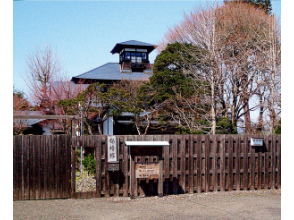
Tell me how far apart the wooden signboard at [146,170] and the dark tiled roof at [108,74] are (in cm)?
1633

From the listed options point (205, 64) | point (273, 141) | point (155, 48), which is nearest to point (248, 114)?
point (205, 64)

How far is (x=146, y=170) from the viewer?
7824 millimetres

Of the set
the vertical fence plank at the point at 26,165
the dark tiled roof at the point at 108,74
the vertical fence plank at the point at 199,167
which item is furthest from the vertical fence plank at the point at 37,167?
the dark tiled roof at the point at 108,74

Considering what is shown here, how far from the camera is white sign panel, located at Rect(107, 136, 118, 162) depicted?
309 inches

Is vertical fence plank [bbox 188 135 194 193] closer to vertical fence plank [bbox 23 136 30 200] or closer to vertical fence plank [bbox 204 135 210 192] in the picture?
vertical fence plank [bbox 204 135 210 192]

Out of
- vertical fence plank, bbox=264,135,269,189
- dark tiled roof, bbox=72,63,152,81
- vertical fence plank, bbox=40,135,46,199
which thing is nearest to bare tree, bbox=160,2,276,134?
vertical fence plank, bbox=264,135,269,189

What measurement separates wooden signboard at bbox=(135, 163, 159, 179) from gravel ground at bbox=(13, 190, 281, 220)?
24.0 inches

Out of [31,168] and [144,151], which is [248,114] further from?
[31,168]

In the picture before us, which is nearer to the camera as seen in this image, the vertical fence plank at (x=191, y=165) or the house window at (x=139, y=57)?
the vertical fence plank at (x=191, y=165)

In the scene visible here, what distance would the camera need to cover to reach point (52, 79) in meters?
24.7

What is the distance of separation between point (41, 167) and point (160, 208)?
3154mm

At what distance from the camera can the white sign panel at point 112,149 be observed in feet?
25.7

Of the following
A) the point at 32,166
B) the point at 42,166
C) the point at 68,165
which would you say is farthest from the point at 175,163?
the point at 32,166

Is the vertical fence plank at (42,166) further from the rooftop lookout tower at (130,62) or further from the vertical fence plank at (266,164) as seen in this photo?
the rooftop lookout tower at (130,62)
